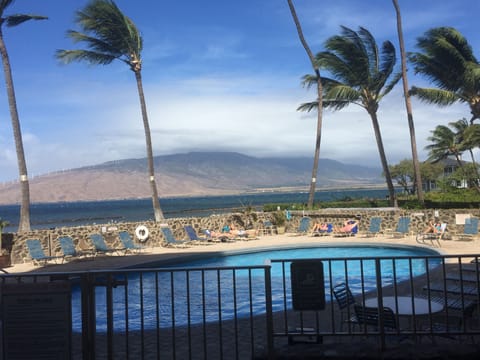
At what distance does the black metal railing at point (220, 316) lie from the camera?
12.2 ft

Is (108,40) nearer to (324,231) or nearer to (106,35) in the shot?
(106,35)

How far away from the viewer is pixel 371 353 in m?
3.90

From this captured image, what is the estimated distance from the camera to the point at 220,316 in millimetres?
4145

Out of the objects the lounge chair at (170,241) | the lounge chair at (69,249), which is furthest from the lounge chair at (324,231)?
the lounge chair at (69,249)

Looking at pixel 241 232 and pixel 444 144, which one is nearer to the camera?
pixel 241 232

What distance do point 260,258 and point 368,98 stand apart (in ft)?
44.7

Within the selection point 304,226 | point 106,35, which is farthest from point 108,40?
point 304,226

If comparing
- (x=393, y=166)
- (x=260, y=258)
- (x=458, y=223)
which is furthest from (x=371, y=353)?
(x=393, y=166)

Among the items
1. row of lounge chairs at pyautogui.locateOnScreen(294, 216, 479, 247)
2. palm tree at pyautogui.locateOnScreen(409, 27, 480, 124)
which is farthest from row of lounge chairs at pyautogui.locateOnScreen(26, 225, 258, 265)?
palm tree at pyautogui.locateOnScreen(409, 27, 480, 124)

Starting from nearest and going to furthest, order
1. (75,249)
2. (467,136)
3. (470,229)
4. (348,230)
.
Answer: (75,249), (470,229), (348,230), (467,136)

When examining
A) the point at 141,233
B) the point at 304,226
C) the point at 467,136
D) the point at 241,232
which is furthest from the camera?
the point at 467,136

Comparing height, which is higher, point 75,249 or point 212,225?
point 212,225

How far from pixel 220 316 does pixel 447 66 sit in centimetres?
2384

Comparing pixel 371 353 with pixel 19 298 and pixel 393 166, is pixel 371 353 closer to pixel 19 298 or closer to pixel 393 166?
pixel 19 298
